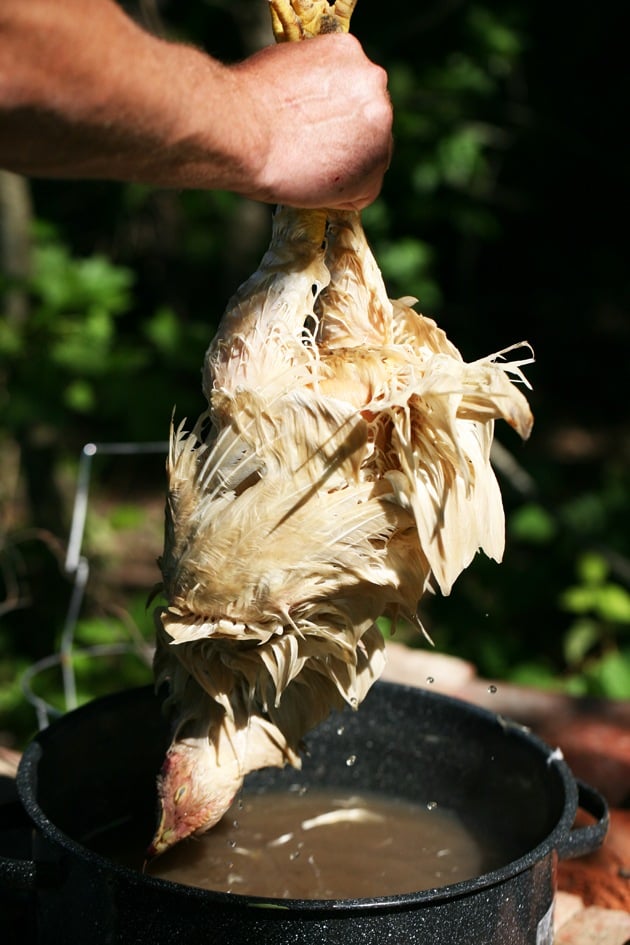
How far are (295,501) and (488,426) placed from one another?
282mm

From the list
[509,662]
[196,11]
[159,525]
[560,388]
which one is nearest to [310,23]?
[509,662]

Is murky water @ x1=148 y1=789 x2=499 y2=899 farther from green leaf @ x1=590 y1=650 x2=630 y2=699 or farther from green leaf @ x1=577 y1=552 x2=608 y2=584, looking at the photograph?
green leaf @ x1=577 y1=552 x2=608 y2=584

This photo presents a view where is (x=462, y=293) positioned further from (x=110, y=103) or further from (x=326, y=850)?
(x=110, y=103)

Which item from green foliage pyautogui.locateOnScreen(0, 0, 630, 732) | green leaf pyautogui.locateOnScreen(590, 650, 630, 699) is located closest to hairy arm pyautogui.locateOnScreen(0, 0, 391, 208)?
green foliage pyautogui.locateOnScreen(0, 0, 630, 732)

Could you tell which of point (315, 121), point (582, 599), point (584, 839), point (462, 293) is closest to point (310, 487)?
point (315, 121)

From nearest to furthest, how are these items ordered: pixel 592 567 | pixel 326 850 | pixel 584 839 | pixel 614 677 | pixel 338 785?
pixel 584 839 → pixel 326 850 → pixel 338 785 → pixel 614 677 → pixel 592 567

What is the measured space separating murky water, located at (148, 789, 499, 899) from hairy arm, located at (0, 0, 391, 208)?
110 cm

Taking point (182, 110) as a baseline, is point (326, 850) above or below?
below

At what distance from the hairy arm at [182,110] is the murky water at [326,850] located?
1095mm

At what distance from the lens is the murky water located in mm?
1878

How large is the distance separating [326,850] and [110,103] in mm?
1333

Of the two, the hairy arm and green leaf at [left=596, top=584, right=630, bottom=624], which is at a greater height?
the hairy arm

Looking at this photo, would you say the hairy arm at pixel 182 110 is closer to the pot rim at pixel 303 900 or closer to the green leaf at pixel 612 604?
the pot rim at pixel 303 900

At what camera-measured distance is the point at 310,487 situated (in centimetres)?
151
